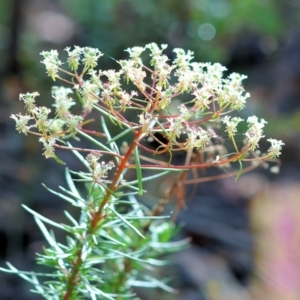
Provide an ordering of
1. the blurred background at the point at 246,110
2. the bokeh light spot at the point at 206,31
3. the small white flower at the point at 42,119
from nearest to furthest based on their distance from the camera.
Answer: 1. the small white flower at the point at 42,119
2. the blurred background at the point at 246,110
3. the bokeh light spot at the point at 206,31

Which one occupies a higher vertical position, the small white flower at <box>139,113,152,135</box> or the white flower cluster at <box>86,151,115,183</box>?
the small white flower at <box>139,113,152,135</box>

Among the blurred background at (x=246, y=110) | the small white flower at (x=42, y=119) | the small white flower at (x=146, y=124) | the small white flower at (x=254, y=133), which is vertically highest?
the blurred background at (x=246, y=110)

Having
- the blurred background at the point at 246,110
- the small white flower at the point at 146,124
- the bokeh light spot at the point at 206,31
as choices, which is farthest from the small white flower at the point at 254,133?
the bokeh light spot at the point at 206,31

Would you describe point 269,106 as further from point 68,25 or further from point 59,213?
point 68,25

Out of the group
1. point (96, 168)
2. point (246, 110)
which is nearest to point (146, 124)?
point (96, 168)

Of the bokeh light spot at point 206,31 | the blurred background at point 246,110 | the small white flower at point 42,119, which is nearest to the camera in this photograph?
the small white flower at point 42,119

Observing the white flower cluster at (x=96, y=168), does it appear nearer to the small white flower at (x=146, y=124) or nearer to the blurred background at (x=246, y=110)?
the small white flower at (x=146, y=124)

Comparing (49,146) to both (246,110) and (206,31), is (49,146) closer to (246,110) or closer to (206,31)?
(246,110)

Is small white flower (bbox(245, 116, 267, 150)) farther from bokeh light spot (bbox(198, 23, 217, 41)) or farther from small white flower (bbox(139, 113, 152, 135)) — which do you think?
bokeh light spot (bbox(198, 23, 217, 41))

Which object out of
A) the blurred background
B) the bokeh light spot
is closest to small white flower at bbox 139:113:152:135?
the blurred background
